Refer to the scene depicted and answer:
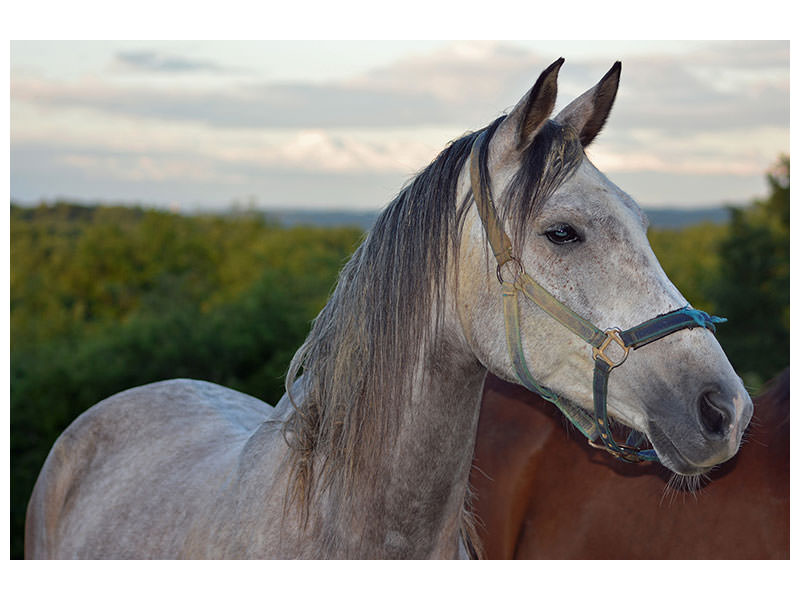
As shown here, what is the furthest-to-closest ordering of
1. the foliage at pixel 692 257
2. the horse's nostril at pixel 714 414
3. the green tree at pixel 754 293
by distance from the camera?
the foliage at pixel 692 257
the green tree at pixel 754 293
the horse's nostril at pixel 714 414

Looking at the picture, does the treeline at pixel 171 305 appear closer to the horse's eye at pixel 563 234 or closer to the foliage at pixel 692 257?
the foliage at pixel 692 257

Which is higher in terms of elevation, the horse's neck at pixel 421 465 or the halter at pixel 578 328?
the halter at pixel 578 328

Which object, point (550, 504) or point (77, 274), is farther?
point (77, 274)

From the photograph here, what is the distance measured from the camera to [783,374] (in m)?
3.15

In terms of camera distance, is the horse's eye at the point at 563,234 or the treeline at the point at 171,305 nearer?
the horse's eye at the point at 563,234

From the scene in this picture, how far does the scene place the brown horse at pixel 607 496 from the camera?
9.16 ft

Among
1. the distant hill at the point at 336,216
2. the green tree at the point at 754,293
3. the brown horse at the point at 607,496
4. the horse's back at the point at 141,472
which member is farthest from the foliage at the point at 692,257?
the horse's back at the point at 141,472

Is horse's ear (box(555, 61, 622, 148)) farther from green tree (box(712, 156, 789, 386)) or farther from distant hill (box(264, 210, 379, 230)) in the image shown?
green tree (box(712, 156, 789, 386))

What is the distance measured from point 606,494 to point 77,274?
24.3 metres

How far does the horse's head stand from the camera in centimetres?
159

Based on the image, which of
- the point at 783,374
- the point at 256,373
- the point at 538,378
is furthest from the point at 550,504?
the point at 256,373

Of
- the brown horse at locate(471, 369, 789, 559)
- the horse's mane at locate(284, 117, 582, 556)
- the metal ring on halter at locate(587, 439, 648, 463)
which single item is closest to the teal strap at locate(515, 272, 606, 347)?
the horse's mane at locate(284, 117, 582, 556)

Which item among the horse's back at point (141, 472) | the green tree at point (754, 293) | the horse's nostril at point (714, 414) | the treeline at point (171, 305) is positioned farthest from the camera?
the green tree at point (754, 293)
